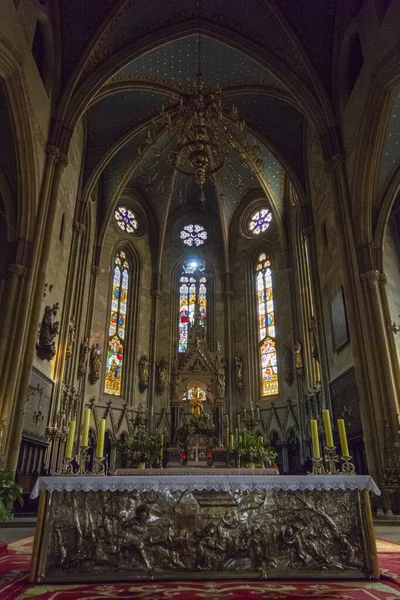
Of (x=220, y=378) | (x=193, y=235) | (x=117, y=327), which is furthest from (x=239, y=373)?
(x=193, y=235)

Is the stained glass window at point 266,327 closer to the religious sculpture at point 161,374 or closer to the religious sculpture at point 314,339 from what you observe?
the religious sculpture at point 314,339

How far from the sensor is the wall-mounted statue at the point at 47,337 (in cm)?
1416

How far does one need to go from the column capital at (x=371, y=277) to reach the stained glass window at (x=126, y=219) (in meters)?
14.8

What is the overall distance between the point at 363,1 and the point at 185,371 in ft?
50.3

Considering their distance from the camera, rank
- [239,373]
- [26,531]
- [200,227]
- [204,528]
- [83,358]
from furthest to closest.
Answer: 1. [200,227]
2. [239,373]
3. [83,358]
4. [26,531]
5. [204,528]

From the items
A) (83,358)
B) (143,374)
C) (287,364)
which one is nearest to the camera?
(83,358)

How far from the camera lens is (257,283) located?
24000mm

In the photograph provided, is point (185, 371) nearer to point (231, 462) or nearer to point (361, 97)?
point (231, 462)

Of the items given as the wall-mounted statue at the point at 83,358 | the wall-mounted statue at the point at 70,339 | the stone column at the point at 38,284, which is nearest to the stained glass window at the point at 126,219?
the wall-mounted statue at the point at 83,358

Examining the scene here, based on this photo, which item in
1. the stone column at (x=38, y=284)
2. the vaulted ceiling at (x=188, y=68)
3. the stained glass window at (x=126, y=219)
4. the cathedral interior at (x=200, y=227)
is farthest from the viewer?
the stained glass window at (x=126, y=219)

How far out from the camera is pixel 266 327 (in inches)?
889

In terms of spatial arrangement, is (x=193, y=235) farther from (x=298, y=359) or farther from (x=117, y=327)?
(x=298, y=359)

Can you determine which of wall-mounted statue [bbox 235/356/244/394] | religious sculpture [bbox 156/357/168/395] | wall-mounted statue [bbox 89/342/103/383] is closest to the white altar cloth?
wall-mounted statue [bbox 89/342/103/383]

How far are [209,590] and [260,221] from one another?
2226cm
